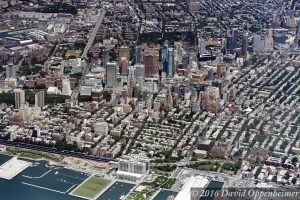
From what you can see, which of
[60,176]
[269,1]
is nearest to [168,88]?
[60,176]

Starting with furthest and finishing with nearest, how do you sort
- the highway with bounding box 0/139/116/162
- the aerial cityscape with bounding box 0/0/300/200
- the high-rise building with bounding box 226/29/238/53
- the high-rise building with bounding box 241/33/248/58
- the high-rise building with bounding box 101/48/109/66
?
the high-rise building with bounding box 226/29/238/53 < the high-rise building with bounding box 241/33/248/58 < the high-rise building with bounding box 101/48/109/66 < the highway with bounding box 0/139/116/162 < the aerial cityscape with bounding box 0/0/300/200

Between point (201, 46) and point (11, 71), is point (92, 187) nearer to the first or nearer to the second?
point (11, 71)

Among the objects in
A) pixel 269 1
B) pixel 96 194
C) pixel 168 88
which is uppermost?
pixel 269 1

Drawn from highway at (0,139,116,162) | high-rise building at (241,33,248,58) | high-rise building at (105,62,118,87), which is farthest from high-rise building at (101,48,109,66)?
highway at (0,139,116,162)

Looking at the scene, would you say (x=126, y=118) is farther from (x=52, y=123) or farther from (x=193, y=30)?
(x=193, y=30)

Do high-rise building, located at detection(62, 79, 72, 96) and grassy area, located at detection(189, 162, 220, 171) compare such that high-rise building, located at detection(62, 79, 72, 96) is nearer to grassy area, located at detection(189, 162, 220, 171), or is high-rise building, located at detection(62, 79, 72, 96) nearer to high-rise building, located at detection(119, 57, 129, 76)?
high-rise building, located at detection(119, 57, 129, 76)

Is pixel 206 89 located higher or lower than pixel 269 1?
lower
